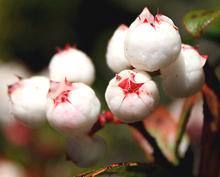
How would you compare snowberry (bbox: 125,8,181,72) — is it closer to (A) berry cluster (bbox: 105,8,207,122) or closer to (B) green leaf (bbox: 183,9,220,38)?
(A) berry cluster (bbox: 105,8,207,122)

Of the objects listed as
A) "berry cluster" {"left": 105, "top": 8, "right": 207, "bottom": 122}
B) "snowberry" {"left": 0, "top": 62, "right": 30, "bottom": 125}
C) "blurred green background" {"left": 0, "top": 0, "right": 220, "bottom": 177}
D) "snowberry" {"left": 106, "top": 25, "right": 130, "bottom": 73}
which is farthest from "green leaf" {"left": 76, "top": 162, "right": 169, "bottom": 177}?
"snowberry" {"left": 0, "top": 62, "right": 30, "bottom": 125}

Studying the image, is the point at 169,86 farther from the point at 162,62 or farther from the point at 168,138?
the point at 168,138

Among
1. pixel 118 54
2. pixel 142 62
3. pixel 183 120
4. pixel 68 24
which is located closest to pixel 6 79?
pixel 68 24

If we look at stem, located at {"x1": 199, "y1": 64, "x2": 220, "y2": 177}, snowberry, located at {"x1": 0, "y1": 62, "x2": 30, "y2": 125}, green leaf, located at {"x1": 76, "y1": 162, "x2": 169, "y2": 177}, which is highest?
snowberry, located at {"x1": 0, "y1": 62, "x2": 30, "y2": 125}

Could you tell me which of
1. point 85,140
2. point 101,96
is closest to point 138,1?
point 101,96

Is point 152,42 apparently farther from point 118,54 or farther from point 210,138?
point 210,138

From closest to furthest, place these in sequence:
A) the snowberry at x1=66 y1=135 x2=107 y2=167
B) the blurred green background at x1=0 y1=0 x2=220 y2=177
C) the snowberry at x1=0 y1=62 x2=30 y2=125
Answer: the snowberry at x1=66 y1=135 x2=107 y2=167 < the snowberry at x1=0 y1=62 x2=30 y2=125 < the blurred green background at x1=0 y1=0 x2=220 y2=177
